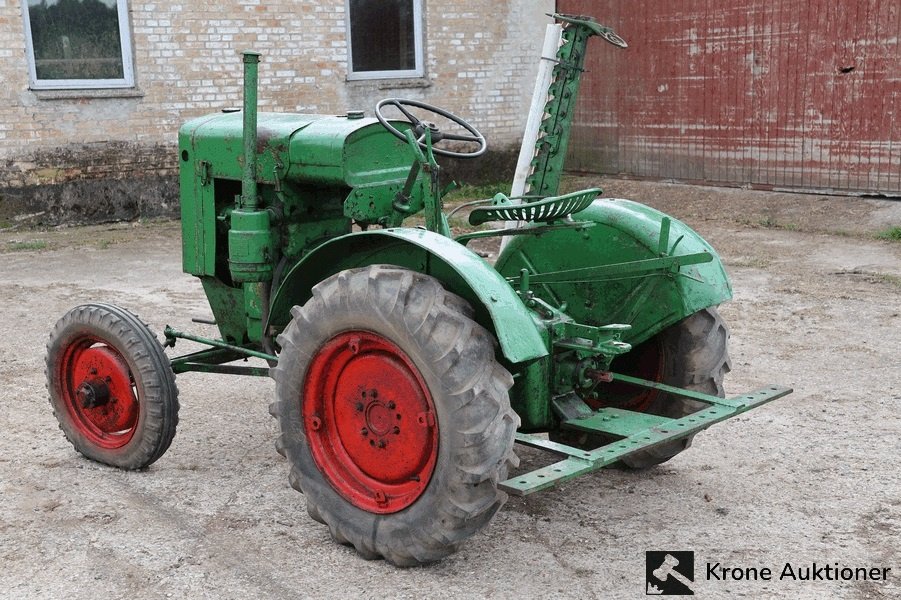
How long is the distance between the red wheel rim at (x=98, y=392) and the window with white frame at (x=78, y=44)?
282 inches

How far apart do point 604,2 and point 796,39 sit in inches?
109

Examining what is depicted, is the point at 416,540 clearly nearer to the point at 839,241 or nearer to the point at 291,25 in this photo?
the point at 839,241

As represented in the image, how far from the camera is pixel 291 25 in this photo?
11695 mm

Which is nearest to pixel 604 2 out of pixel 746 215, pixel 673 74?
pixel 673 74

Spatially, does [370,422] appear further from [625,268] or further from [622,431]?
[625,268]

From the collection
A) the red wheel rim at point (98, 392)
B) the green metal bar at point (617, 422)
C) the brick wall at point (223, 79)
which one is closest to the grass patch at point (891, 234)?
the brick wall at point (223, 79)

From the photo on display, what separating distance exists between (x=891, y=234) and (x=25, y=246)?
7947 millimetres

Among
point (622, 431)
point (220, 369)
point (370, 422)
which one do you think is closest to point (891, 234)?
point (622, 431)

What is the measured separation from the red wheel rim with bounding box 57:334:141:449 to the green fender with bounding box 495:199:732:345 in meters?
1.57

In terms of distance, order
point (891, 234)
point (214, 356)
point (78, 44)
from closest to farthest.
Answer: point (214, 356) < point (891, 234) < point (78, 44)

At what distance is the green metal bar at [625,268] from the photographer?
367cm

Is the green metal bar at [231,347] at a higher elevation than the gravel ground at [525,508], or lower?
higher

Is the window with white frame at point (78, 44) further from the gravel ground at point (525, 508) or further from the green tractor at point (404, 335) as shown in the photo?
the green tractor at point (404, 335)

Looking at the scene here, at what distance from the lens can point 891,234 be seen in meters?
9.23
